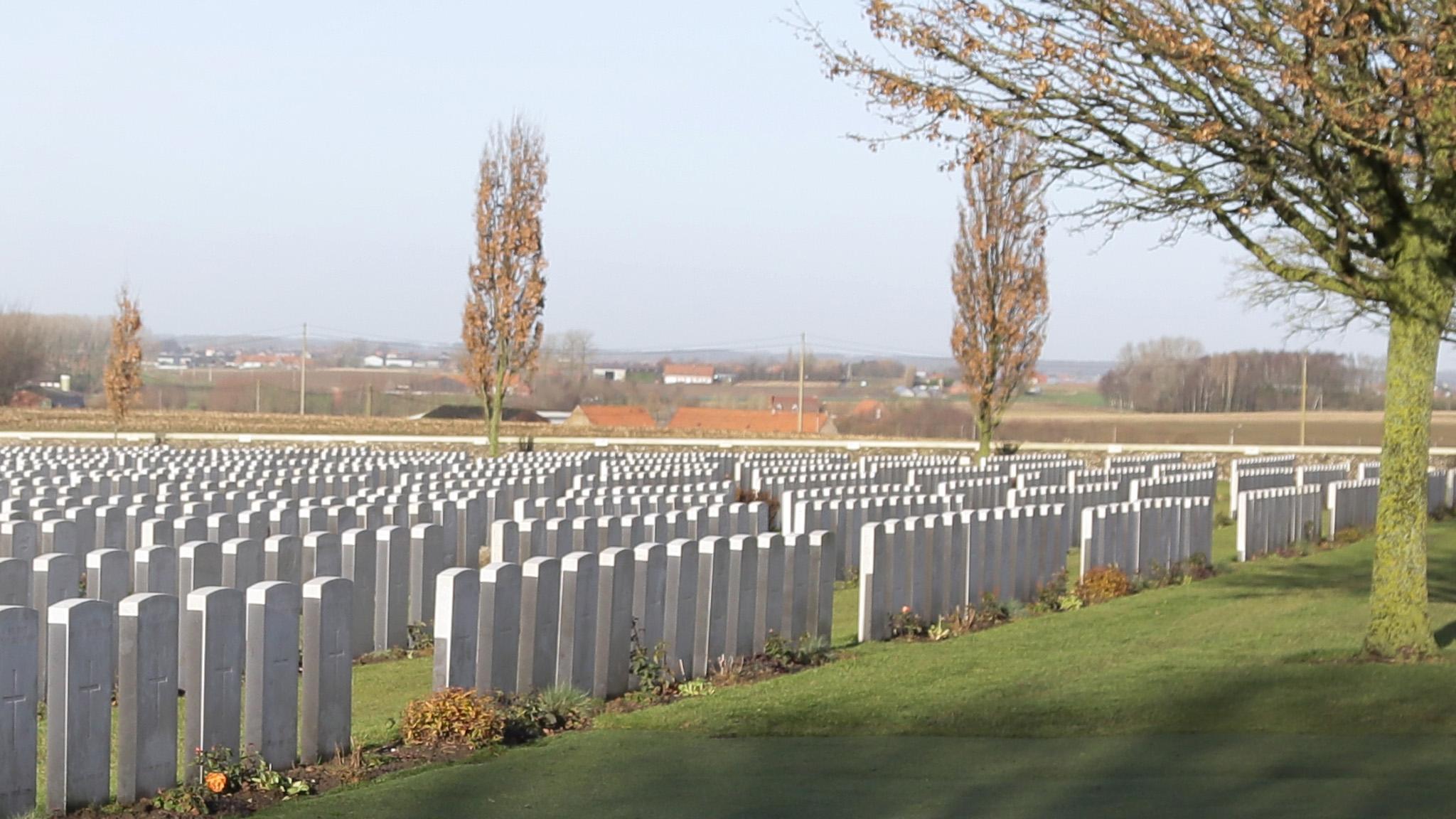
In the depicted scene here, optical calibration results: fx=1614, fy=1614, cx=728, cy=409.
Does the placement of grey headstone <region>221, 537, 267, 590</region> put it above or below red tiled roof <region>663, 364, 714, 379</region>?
below

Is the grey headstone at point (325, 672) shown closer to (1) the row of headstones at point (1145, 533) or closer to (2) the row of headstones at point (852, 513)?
(2) the row of headstones at point (852, 513)

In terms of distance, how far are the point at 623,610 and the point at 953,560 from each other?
4205mm

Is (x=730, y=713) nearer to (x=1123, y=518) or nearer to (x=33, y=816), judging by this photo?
(x=33, y=816)

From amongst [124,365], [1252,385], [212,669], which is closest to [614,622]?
[212,669]

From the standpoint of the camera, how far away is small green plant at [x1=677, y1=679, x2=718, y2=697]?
30.5 feet

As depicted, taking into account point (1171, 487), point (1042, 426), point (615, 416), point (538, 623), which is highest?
point (1171, 487)

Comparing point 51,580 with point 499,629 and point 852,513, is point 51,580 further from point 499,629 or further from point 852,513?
point 852,513

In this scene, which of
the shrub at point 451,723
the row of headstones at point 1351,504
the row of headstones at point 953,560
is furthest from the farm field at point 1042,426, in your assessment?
the shrub at point 451,723

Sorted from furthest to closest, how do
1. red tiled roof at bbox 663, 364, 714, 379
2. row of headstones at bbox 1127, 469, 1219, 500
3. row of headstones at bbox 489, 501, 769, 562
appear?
1. red tiled roof at bbox 663, 364, 714, 379
2. row of headstones at bbox 1127, 469, 1219, 500
3. row of headstones at bbox 489, 501, 769, 562

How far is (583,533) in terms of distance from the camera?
1195 cm

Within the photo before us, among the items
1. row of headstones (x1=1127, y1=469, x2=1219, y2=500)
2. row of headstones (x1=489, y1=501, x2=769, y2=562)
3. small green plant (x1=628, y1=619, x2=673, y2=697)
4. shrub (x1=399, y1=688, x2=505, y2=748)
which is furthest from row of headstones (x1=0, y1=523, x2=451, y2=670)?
row of headstones (x1=1127, y1=469, x2=1219, y2=500)

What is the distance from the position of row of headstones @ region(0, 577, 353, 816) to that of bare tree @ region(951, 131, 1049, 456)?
1040 inches

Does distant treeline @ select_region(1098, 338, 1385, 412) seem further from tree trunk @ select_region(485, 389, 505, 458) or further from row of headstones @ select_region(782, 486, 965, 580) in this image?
row of headstones @ select_region(782, 486, 965, 580)

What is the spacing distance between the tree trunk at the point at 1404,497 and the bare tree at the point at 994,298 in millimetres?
22010
